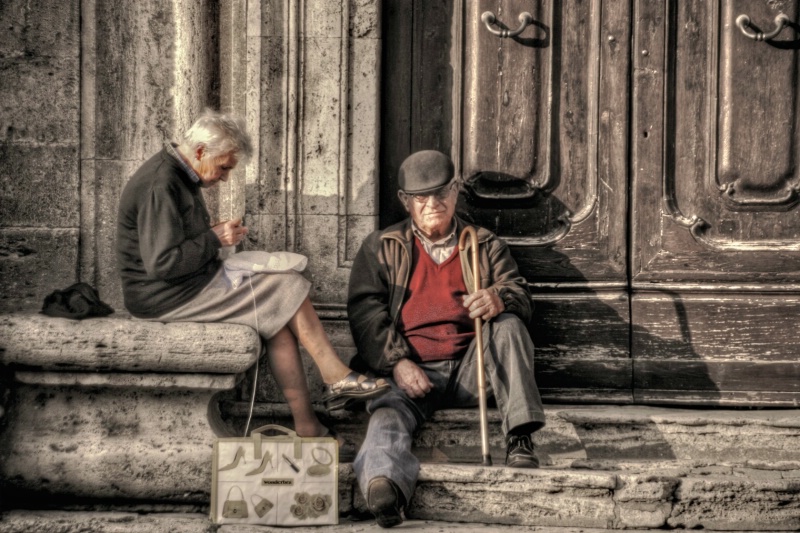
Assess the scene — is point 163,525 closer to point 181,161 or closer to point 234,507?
point 234,507

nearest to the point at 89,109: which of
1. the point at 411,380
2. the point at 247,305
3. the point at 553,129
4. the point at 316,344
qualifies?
the point at 247,305

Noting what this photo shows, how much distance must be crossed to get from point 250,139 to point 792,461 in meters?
2.59

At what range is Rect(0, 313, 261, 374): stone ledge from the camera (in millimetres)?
4547

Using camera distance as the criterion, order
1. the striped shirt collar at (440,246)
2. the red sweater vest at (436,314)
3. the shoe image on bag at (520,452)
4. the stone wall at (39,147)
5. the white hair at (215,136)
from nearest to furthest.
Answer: the shoe image on bag at (520,452) < the white hair at (215,136) < the red sweater vest at (436,314) < the striped shirt collar at (440,246) < the stone wall at (39,147)

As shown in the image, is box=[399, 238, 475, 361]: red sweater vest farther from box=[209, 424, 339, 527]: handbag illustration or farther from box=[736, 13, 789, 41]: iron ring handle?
box=[736, 13, 789, 41]: iron ring handle

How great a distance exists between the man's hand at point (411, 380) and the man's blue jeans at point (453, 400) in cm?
3

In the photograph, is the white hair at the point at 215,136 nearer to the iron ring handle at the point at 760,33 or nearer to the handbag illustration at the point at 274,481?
the handbag illustration at the point at 274,481

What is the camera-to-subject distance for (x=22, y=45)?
17.6 feet

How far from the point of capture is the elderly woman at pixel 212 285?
4.69 meters

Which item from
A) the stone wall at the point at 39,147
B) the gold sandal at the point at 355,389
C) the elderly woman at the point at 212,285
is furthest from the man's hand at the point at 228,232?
the stone wall at the point at 39,147

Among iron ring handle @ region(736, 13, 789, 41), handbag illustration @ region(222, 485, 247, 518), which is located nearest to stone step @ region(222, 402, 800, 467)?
handbag illustration @ region(222, 485, 247, 518)

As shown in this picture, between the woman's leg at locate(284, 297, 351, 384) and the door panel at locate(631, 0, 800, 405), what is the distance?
1.41m

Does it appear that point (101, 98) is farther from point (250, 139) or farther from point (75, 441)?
point (75, 441)

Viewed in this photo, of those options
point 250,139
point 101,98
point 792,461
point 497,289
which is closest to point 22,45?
point 101,98
